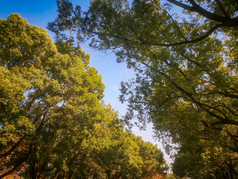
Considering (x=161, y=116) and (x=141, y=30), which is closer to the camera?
(x=141, y=30)

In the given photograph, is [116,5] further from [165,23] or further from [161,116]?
[161,116]

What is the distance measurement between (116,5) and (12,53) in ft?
29.1

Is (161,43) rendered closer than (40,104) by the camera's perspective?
Yes

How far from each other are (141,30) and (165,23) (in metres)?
1.36

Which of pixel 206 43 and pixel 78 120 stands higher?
pixel 206 43

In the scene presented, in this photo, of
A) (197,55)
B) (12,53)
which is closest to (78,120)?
(12,53)

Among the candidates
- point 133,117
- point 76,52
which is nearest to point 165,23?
point 76,52

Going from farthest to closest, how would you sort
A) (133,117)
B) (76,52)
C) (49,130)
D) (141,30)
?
(49,130) → (133,117) → (76,52) → (141,30)

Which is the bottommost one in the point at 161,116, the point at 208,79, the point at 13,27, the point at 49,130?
the point at 49,130

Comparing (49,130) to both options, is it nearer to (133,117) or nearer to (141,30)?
(133,117)

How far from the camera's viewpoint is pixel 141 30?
21.8 feet

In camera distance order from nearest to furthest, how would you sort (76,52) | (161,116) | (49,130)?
(76,52) → (161,116) → (49,130)

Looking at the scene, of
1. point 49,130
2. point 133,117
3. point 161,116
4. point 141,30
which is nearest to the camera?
point 141,30

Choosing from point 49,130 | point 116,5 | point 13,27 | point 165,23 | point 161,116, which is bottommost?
point 49,130
